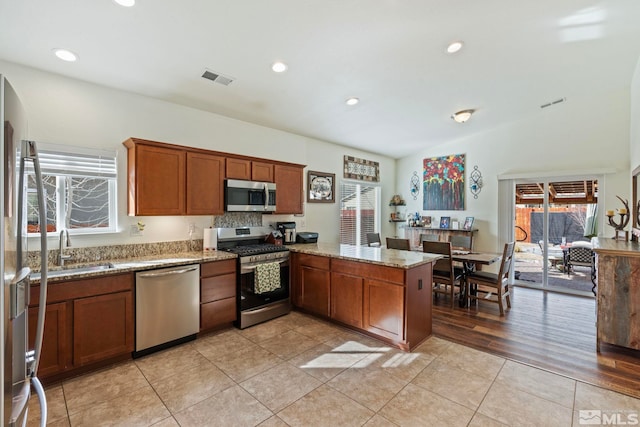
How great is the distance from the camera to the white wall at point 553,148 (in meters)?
4.55

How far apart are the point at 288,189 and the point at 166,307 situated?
2.23 m

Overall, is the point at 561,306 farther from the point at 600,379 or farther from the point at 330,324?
the point at 330,324

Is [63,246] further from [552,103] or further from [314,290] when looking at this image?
[552,103]

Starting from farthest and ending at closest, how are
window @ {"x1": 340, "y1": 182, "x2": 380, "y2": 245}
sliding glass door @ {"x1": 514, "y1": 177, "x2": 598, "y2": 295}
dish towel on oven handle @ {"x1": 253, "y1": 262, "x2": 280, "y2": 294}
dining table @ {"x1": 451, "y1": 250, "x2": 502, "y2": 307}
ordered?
1. window @ {"x1": 340, "y1": 182, "x2": 380, "y2": 245}
2. sliding glass door @ {"x1": 514, "y1": 177, "x2": 598, "y2": 295}
3. dining table @ {"x1": 451, "y1": 250, "x2": 502, "y2": 307}
4. dish towel on oven handle @ {"x1": 253, "y1": 262, "x2": 280, "y2": 294}

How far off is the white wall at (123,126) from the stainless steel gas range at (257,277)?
460mm

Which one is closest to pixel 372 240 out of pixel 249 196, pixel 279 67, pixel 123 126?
pixel 249 196

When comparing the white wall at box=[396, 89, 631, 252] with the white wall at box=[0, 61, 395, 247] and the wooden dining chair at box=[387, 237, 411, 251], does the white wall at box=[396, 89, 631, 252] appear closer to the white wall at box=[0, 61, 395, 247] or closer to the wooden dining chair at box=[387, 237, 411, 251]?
the wooden dining chair at box=[387, 237, 411, 251]

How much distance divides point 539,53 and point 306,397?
4.13 m

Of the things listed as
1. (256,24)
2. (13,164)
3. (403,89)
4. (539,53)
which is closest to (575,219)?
(539,53)

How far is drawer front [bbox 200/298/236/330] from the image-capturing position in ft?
10.5

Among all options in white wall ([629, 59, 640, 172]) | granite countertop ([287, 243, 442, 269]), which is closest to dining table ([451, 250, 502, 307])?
granite countertop ([287, 243, 442, 269])

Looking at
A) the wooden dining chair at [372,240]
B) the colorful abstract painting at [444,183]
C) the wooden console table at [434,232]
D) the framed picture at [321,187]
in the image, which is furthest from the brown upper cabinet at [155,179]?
the colorful abstract painting at [444,183]

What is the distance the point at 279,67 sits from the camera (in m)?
2.99

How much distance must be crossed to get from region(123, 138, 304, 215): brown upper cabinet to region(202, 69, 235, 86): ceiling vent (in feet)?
2.61
